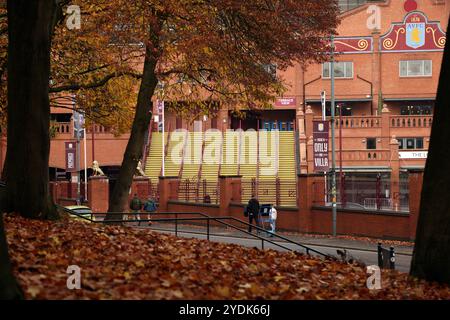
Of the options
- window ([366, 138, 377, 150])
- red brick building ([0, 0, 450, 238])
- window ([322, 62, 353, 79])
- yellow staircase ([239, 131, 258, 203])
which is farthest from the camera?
window ([322, 62, 353, 79])

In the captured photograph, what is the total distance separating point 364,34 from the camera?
72938 millimetres

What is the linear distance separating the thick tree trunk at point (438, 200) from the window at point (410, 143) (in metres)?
53.4

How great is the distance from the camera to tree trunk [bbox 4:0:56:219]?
51.4 feet

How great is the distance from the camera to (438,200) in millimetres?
14281

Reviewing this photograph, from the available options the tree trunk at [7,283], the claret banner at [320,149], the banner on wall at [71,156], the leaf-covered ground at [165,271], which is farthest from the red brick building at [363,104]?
the tree trunk at [7,283]

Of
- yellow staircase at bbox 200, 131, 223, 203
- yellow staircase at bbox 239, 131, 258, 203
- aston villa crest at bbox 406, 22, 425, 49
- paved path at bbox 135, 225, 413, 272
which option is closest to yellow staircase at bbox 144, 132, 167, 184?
yellow staircase at bbox 200, 131, 223, 203

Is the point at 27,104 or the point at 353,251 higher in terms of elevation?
the point at 27,104

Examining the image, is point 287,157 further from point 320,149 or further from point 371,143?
point 320,149

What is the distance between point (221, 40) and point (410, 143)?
152 feet

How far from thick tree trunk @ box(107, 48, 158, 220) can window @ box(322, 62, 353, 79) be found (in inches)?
1911

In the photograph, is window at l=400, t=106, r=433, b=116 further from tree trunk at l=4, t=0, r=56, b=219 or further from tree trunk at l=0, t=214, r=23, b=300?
tree trunk at l=0, t=214, r=23, b=300

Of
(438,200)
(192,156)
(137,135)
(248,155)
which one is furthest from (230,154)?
(438,200)

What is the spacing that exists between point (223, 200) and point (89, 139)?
89.3 ft

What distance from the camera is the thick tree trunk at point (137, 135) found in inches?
989
